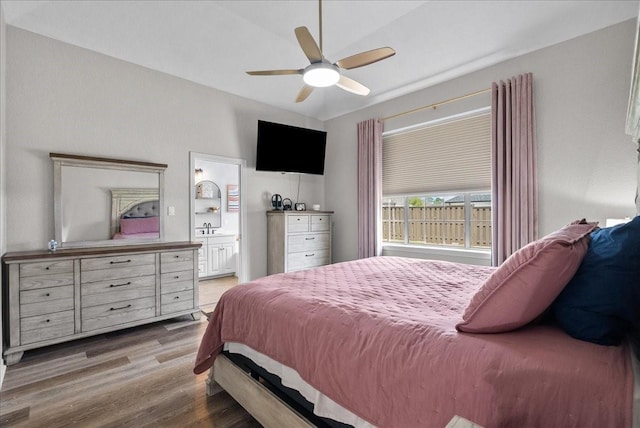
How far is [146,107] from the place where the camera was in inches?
135

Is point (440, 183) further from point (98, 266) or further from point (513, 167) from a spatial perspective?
point (98, 266)

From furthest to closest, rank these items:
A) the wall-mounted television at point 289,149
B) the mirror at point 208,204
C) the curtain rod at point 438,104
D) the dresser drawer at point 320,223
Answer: the mirror at point 208,204 < the dresser drawer at point 320,223 < the wall-mounted television at point 289,149 < the curtain rod at point 438,104

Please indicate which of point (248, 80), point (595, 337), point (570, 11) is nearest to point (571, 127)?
point (570, 11)

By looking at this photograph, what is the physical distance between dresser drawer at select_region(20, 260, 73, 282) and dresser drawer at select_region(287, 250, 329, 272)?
2386mm

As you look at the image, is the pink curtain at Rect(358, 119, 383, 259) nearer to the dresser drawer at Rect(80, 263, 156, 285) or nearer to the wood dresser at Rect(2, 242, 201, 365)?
the wood dresser at Rect(2, 242, 201, 365)

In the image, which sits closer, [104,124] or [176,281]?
[104,124]

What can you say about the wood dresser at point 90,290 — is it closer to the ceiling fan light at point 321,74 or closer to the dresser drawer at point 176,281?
the dresser drawer at point 176,281

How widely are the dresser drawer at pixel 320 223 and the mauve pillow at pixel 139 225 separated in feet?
6.73

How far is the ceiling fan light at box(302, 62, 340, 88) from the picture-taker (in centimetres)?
218

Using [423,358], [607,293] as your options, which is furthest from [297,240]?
[607,293]

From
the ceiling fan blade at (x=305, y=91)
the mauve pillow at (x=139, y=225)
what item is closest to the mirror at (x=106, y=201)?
the mauve pillow at (x=139, y=225)

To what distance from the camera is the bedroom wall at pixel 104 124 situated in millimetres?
2732

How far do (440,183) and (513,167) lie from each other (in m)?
0.86

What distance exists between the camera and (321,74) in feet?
7.37
